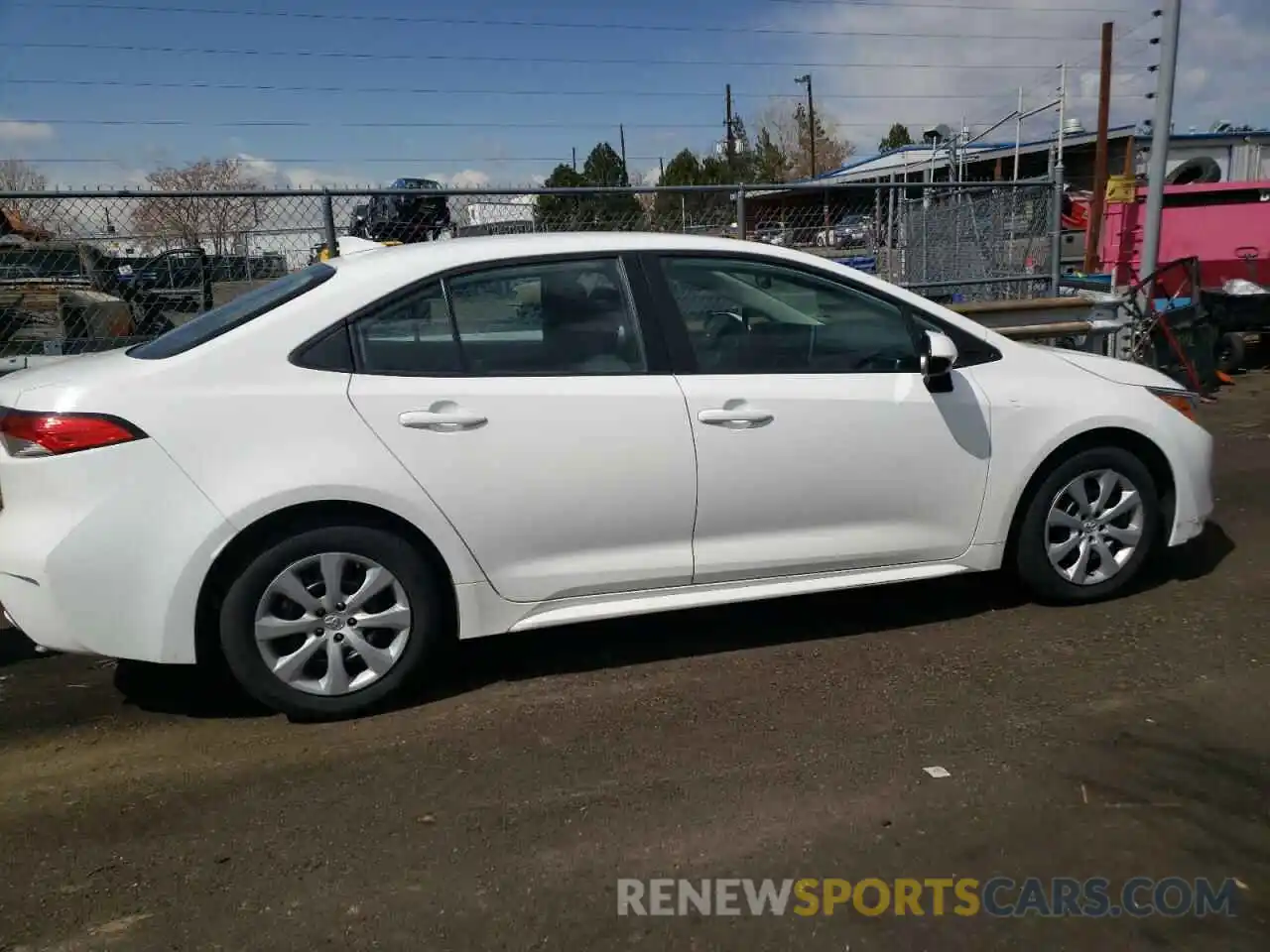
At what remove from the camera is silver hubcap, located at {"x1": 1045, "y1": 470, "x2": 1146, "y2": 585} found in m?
4.56

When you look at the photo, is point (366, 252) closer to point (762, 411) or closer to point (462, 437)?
point (462, 437)

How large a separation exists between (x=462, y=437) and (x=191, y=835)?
1.50 m

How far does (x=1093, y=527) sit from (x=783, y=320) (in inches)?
64.4

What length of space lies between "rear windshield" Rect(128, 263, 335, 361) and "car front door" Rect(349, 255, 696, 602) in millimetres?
325

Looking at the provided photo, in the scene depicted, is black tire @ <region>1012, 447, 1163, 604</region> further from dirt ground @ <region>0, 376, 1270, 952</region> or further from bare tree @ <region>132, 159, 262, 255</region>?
bare tree @ <region>132, 159, 262, 255</region>

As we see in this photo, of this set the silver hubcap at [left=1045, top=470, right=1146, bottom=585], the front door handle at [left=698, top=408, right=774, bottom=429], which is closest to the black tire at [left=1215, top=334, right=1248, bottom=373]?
the silver hubcap at [left=1045, top=470, right=1146, bottom=585]

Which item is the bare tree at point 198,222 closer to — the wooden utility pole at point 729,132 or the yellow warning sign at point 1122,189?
the yellow warning sign at point 1122,189

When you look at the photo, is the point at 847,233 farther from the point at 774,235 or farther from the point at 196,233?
the point at 196,233

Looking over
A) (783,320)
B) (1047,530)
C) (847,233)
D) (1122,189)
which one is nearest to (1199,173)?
(1122,189)

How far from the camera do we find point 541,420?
3.81 m

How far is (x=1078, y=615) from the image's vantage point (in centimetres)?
460

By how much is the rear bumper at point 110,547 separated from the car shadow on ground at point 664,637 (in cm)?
53

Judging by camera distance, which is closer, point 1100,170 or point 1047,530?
point 1047,530

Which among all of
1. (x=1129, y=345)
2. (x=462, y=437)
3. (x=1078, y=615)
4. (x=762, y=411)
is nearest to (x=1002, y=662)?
(x=1078, y=615)
